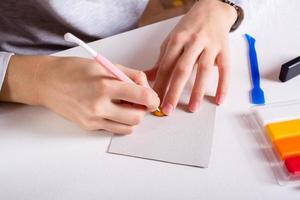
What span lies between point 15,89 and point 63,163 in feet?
0.48

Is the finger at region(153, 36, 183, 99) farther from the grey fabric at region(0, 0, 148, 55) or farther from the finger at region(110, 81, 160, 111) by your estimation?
the grey fabric at region(0, 0, 148, 55)

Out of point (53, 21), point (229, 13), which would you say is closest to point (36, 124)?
point (53, 21)

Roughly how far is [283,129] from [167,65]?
0.20m

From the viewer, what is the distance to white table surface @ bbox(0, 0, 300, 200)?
43 centimetres

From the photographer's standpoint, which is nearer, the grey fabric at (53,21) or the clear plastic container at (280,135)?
the clear plastic container at (280,135)

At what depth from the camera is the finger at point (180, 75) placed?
0.52 metres

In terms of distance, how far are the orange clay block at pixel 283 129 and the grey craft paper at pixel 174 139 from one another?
78mm

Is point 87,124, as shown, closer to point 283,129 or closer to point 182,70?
point 182,70

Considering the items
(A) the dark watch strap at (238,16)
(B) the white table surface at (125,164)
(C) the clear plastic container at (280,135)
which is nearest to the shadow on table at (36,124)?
(B) the white table surface at (125,164)

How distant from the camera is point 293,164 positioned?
0.43 metres

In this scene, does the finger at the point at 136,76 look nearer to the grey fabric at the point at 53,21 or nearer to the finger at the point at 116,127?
the finger at the point at 116,127

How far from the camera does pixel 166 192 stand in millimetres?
430

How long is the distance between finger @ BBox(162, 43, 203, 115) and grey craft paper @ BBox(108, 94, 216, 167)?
0.02m

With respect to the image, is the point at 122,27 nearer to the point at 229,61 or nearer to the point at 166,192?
the point at 229,61
